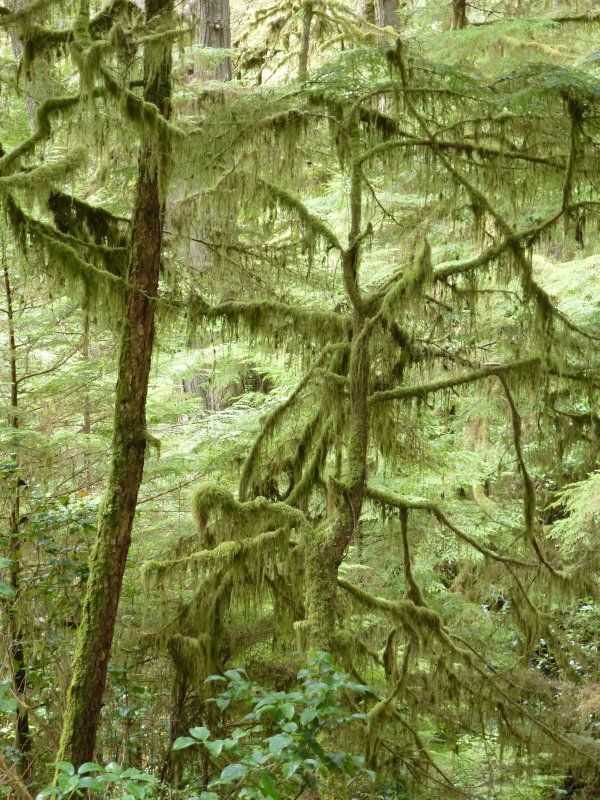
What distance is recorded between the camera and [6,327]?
314 inches

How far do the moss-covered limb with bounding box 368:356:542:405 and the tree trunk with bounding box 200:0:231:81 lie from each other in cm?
Result: 580

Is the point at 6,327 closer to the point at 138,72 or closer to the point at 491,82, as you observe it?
the point at 138,72

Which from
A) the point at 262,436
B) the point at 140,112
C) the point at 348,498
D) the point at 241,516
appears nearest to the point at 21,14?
the point at 140,112

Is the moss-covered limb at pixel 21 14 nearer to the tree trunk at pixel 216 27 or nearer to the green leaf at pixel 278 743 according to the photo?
the tree trunk at pixel 216 27

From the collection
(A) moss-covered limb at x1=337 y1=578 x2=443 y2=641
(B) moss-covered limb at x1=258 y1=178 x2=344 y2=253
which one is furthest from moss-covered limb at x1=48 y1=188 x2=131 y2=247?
(A) moss-covered limb at x1=337 y1=578 x2=443 y2=641

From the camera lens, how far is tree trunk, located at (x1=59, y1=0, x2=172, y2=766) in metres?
5.74

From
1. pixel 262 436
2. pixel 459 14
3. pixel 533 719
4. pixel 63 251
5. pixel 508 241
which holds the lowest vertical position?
pixel 533 719

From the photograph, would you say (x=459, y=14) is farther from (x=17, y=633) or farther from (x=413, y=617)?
(x=17, y=633)

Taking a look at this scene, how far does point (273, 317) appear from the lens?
6133mm

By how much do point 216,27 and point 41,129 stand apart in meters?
5.44

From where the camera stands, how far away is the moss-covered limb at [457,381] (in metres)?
5.66

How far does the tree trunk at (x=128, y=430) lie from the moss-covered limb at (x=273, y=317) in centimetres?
48

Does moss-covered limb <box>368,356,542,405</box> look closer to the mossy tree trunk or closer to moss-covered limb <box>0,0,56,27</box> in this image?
the mossy tree trunk

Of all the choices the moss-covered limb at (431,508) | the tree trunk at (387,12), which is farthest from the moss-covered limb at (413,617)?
the tree trunk at (387,12)
